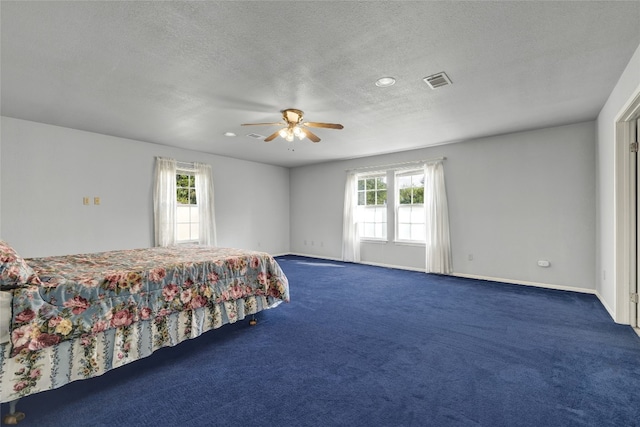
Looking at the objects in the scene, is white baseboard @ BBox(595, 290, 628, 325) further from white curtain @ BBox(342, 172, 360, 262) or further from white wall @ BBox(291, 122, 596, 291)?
white curtain @ BBox(342, 172, 360, 262)

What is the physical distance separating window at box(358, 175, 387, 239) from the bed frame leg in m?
5.67

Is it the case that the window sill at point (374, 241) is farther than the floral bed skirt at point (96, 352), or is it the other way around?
the window sill at point (374, 241)

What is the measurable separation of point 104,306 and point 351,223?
5169mm

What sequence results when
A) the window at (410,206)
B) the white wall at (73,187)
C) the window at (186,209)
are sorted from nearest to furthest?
1. the white wall at (73,187)
2. the window at (186,209)
3. the window at (410,206)

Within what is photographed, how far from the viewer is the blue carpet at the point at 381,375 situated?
1.68 m

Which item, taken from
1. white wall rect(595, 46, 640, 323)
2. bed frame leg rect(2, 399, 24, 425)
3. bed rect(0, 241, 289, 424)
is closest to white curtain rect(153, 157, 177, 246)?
bed rect(0, 241, 289, 424)

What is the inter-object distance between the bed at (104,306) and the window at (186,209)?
→ 105 inches

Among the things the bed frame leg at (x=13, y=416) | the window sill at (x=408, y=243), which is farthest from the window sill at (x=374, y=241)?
the bed frame leg at (x=13, y=416)

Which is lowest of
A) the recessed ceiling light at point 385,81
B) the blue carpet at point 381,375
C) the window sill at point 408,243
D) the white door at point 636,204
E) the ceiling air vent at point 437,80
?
the blue carpet at point 381,375

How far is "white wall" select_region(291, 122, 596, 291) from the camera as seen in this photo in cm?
419

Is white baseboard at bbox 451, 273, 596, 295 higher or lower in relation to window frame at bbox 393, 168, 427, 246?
lower

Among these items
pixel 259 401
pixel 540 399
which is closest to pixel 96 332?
pixel 259 401

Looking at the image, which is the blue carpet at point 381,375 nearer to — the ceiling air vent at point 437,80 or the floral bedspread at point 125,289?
the floral bedspread at point 125,289

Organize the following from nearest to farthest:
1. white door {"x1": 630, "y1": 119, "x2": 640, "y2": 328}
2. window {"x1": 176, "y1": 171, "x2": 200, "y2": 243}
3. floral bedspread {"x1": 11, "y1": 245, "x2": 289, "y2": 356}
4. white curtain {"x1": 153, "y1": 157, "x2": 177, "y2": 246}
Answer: floral bedspread {"x1": 11, "y1": 245, "x2": 289, "y2": 356} < white door {"x1": 630, "y1": 119, "x2": 640, "y2": 328} < white curtain {"x1": 153, "y1": 157, "x2": 177, "y2": 246} < window {"x1": 176, "y1": 171, "x2": 200, "y2": 243}
